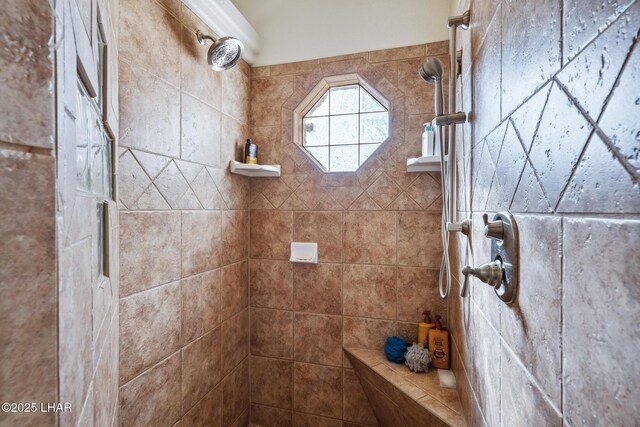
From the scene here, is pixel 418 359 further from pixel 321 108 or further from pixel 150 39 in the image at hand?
pixel 150 39

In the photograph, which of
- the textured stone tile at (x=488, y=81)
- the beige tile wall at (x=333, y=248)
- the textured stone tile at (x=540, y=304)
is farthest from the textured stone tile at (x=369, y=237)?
the textured stone tile at (x=540, y=304)

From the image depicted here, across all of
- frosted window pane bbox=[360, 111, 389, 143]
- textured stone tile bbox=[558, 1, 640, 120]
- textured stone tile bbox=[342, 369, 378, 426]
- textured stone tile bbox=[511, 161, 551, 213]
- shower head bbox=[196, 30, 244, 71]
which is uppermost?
shower head bbox=[196, 30, 244, 71]

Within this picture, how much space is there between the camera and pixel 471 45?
110 cm

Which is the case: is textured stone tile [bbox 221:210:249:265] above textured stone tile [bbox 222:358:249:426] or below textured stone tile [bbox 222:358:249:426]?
above

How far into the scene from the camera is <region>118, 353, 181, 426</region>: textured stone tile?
1153mm

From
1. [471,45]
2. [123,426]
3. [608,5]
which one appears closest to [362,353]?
[123,426]

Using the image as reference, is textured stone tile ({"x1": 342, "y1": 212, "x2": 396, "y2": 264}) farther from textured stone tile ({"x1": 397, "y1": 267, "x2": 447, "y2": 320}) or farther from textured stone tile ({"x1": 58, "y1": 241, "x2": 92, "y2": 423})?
textured stone tile ({"x1": 58, "y1": 241, "x2": 92, "y2": 423})

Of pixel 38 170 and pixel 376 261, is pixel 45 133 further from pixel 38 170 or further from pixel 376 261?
pixel 376 261

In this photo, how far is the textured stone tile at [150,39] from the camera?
1147 millimetres

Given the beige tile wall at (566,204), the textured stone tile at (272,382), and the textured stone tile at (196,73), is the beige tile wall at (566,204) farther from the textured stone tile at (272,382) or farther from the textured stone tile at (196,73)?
the textured stone tile at (272,382)

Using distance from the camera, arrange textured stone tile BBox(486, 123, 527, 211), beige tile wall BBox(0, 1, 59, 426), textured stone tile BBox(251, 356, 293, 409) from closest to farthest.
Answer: beige tile wall BBox(0, 1, 59, 426) → textured stone tile BBox(486, 123, 527, 211) → textured stone tile BBox(251, 356, 293, 409)

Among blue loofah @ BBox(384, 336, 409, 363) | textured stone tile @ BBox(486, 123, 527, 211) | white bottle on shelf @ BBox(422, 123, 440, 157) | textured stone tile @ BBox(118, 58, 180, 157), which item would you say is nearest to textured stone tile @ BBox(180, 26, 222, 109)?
textured stone tile @ BBox(118, 58, 180, 157)

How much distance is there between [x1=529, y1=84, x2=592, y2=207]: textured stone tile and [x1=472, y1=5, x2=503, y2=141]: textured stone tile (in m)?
0.29

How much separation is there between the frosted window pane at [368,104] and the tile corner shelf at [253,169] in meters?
0.72
